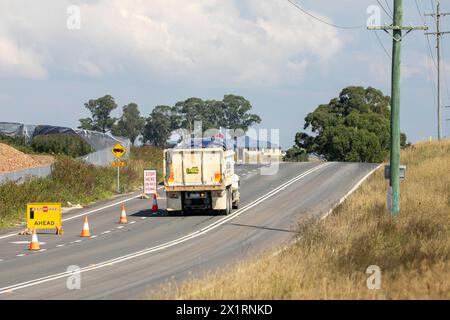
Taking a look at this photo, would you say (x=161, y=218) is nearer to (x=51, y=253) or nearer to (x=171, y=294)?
(x=51, y=253)

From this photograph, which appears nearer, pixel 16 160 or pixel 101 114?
pixel 16 160

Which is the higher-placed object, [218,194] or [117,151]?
[117,151]

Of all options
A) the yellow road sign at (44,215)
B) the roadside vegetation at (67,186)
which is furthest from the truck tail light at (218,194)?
the roadside vegetation at (67,186)

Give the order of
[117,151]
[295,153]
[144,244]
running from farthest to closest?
[295,153] → [117,151] → [144,244]

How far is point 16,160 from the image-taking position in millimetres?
47406

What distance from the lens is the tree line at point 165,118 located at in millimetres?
118213

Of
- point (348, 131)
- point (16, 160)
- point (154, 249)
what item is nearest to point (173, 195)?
point (154, 249)

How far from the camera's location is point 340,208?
92.8 ft

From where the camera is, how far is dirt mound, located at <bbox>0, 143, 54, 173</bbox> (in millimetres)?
45375

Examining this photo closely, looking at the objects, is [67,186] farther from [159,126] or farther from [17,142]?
[159,126]

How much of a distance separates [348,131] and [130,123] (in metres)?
42.6

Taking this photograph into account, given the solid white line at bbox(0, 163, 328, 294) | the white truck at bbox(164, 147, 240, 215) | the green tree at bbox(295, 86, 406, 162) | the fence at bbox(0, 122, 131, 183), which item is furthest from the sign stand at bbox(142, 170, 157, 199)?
the green tree at bbox(295, 86, 406, 162)
